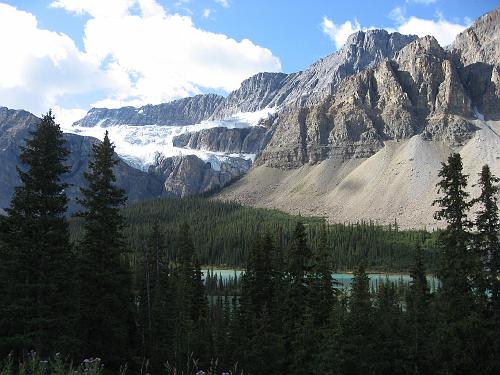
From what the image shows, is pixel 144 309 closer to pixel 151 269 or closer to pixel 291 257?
pixel 151 269

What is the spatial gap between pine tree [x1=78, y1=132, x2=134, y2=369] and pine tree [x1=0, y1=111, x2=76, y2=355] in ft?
8.16

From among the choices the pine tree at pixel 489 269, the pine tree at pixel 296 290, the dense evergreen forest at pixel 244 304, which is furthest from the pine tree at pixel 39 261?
the pine tree at pixel 489 269

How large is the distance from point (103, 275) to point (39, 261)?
450 centimetres

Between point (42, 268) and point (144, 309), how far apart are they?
23.6 meters

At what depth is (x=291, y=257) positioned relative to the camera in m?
40.8

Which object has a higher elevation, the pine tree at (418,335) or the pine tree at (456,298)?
the pine tree at (456,298)

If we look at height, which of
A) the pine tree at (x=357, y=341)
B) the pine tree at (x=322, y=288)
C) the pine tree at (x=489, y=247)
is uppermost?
the pine tree at (x=489, y=247)

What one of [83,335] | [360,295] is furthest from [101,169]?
[360,295]

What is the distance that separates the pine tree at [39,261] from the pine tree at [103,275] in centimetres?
249

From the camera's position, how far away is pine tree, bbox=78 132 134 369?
27.7 m

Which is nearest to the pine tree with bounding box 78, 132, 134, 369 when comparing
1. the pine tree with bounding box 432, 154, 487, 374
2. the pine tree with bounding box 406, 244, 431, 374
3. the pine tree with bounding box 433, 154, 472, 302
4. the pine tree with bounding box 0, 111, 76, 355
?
the pine tree with bounding box 0, 111, 76, 355

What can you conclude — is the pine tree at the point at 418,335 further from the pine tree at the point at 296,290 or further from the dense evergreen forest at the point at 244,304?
the pine tree at the point at 296,290

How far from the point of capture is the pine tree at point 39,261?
23.0 m

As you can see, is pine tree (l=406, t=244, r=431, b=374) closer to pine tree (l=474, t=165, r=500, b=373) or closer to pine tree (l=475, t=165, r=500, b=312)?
pine tree (l=474, t=165, r=500, b=373)
